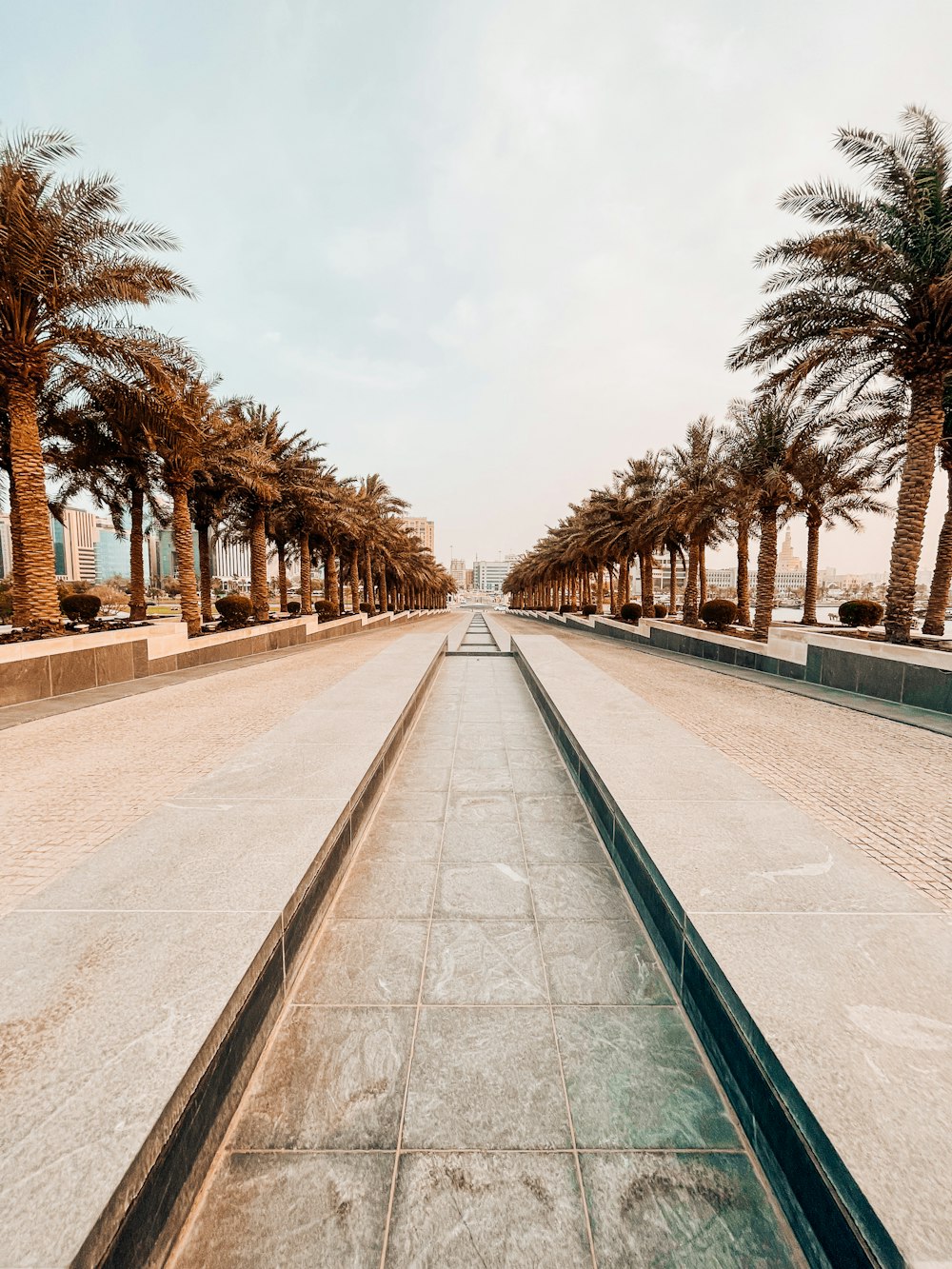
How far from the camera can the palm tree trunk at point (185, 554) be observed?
1511 centimetres

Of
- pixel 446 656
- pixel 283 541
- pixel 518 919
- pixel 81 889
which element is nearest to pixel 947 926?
pixel 518 919

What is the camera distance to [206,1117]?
1.82m

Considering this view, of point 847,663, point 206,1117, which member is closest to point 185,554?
point 847,663

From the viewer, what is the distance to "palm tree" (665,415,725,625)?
17.4 meters

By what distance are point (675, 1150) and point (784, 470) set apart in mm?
15613

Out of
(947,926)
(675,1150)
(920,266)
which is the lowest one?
(675,1150)

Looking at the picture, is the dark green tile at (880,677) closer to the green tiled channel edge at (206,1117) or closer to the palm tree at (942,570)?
the palm tree at (942,570)

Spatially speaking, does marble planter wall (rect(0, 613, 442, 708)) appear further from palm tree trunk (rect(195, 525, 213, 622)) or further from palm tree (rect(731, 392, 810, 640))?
palm tree (rect(731, 392, 810, 640))

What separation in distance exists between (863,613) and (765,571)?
4708 millimetres

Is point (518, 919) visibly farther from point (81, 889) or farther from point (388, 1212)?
point (81, 889)

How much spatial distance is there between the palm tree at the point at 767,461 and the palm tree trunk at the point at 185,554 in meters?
14.8

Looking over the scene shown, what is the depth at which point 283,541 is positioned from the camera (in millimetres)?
28266

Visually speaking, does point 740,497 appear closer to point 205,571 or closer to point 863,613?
point 863,613

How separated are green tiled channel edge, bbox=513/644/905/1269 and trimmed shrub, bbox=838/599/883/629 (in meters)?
18.2
